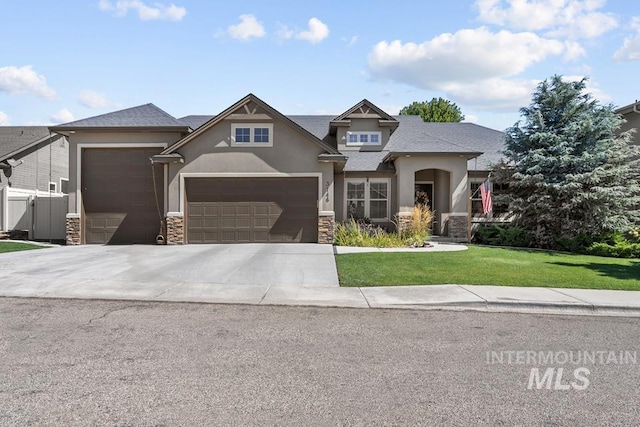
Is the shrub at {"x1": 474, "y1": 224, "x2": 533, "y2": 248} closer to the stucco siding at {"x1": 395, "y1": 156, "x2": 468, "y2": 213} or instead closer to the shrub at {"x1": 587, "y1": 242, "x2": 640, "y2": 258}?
the stucco siding at {"x1": 395, "y1": 156, "x2": 468, "y2": 213}

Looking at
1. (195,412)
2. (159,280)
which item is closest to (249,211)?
(159,280)

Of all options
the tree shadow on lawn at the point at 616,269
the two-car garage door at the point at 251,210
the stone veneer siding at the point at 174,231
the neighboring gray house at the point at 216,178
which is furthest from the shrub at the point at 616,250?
the stone veneer siding at the point at 174,231

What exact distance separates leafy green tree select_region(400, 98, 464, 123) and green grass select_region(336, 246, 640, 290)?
31.9 metres

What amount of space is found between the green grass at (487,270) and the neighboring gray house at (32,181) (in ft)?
48.6

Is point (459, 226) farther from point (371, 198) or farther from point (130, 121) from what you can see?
point (130, 121)

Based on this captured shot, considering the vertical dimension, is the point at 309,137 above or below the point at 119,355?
above

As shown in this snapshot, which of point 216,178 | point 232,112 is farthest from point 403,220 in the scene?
point 232,112

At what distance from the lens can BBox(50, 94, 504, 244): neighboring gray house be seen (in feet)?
59.0

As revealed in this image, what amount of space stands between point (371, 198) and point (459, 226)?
164 inches

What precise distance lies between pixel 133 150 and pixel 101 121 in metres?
1.82

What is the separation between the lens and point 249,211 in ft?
59.5

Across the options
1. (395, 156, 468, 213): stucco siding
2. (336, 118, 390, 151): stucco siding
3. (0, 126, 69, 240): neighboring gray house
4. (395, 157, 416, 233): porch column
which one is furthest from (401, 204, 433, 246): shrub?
(0, 126, 69, 240): neighboring gray house

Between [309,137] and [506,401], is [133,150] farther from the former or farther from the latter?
[506,401]

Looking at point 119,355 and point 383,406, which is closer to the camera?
point 383,406
